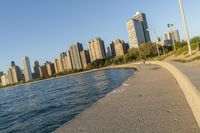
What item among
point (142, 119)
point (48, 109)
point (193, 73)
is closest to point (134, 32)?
point (48, 109)

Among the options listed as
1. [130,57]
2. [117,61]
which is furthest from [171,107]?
[117,61]

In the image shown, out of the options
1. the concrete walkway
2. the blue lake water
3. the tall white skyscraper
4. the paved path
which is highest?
the tall white skyscraper

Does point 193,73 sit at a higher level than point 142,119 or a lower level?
higher

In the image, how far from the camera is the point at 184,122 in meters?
7.93

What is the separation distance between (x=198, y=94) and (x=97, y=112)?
4341 millimetres

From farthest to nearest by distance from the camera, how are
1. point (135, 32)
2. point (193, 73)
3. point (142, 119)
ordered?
point (135, 32), point (193, 73), point (142, 119)

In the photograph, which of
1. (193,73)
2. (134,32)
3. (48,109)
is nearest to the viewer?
(193,73)

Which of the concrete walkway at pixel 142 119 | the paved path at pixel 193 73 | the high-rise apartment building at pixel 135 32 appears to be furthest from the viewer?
the high-rise apartment building at pixel 135 32

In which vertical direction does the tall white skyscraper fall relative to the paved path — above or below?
above

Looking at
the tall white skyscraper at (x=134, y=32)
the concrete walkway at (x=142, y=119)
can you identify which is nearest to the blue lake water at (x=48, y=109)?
the concrete walkway at (x=142, y=119)

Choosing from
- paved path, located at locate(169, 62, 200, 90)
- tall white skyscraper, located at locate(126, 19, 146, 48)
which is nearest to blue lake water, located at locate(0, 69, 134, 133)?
paved path, located at locate(169, 62, 200, 90)

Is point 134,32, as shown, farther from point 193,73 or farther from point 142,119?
point 142,119

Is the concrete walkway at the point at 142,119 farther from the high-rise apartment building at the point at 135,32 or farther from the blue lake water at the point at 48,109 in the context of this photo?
the high-rise apartment building at the point at 135,32

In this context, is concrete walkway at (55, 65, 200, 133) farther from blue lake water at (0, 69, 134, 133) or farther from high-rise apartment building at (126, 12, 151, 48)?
high-rise apartment building at (126, 12, 151, 48)
